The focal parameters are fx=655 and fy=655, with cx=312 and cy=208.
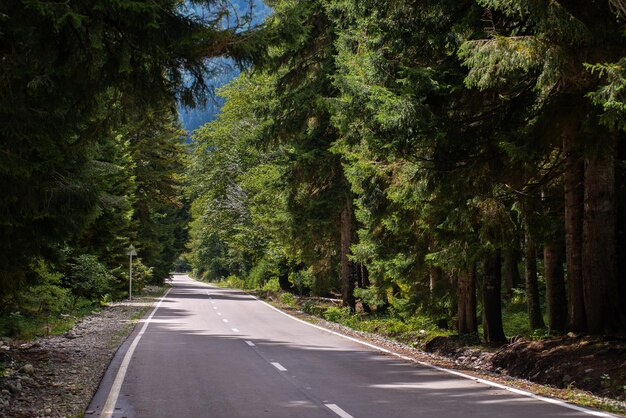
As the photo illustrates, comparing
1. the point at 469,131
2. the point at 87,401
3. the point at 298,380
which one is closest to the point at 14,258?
the point at 87,401

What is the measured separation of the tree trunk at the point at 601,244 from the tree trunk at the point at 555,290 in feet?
8.14

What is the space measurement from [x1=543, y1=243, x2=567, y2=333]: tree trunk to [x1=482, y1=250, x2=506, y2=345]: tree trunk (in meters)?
1.56

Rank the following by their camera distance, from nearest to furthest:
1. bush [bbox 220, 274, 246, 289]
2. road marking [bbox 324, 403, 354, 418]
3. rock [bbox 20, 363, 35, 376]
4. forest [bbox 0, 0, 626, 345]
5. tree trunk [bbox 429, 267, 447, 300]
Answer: forest [bbox 0, 0, 626, 345] < road marking [bbox 324, 403, 354, 418] < rock [bbox 20, 363, 35, 376] < tree trunk [bbox 429, 267, 447, 300] < bush [bbox 220, 274, 246, 289]

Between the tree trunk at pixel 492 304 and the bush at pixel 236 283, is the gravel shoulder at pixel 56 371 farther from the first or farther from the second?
the bush at pixel 236 283

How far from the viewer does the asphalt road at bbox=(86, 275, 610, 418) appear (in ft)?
27.5

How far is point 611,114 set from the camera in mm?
8297

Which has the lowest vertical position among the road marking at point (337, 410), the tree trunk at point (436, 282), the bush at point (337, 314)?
the road marking at point (337, 410)

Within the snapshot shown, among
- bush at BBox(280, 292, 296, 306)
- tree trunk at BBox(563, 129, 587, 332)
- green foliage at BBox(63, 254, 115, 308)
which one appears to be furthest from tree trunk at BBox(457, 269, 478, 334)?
bush at BBox(280, 292, 296, 306)

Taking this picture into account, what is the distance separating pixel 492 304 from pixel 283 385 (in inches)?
316

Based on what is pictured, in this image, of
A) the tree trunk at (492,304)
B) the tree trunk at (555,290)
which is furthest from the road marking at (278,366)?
the tree trunk at (555,290)

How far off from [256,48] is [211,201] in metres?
38.4

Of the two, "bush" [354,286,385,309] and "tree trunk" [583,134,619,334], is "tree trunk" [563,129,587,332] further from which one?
"bush" [354,286,385,309]

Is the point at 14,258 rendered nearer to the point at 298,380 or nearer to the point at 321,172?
the point at 298,380

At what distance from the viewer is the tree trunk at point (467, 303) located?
18.0 meters
